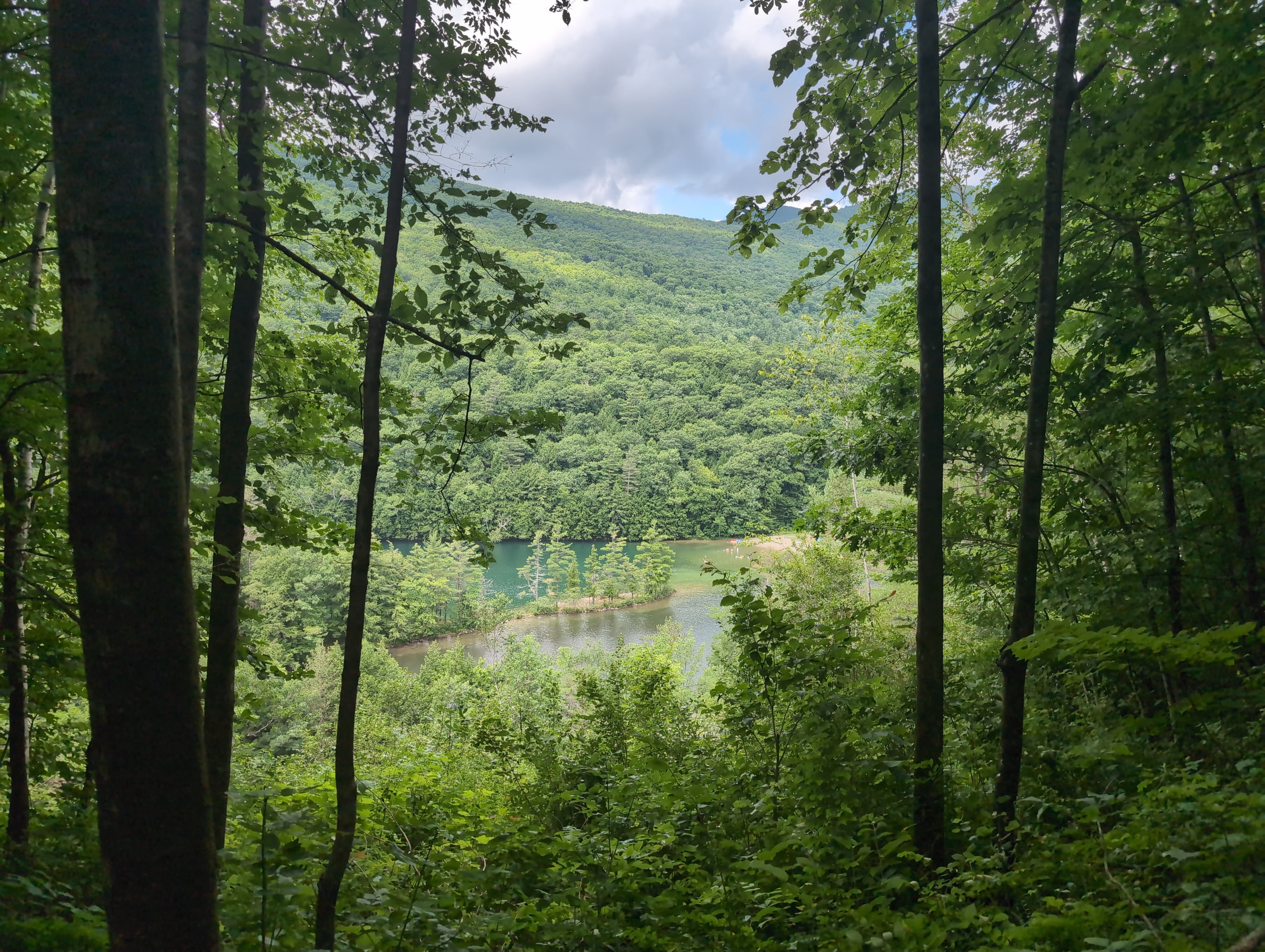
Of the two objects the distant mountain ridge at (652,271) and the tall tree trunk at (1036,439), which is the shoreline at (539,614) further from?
the distant mountain ridge at (652,271)

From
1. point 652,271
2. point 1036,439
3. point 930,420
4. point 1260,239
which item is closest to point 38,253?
point 930,420

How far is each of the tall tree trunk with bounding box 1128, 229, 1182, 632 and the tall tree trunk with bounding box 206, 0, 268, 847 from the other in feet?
15.0

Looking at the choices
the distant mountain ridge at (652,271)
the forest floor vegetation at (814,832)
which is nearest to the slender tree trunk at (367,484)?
the forest floor vegetation at (814,832)

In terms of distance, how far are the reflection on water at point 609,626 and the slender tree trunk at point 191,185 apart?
92.4 ft

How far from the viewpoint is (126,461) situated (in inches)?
49.2

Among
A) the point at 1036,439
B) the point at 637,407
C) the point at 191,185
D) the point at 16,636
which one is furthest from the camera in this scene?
the point at 637,407

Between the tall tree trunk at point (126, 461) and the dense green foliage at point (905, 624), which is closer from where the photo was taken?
the tall tree trunk at point (126, 461)

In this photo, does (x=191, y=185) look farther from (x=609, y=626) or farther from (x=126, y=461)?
(x=609, y=626)

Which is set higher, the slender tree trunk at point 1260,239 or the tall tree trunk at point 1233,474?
the slender tree trunk at point 1260,239

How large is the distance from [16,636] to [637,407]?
267ft

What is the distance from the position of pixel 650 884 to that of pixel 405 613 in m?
37.3

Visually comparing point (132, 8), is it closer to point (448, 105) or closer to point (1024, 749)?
point (448, 105)

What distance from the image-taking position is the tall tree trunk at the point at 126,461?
124 cm

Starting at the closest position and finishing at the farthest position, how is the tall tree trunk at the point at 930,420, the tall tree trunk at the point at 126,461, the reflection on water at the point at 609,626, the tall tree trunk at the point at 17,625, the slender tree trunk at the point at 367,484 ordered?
the tall tree trunk at the point at 126,461 < the slender tree trunk at the point at 367,484 < the tall tree trunk at the point at 17,625 < the tall tree trunk at the point at 930,420 < the reflection on water at the point at 609,626
